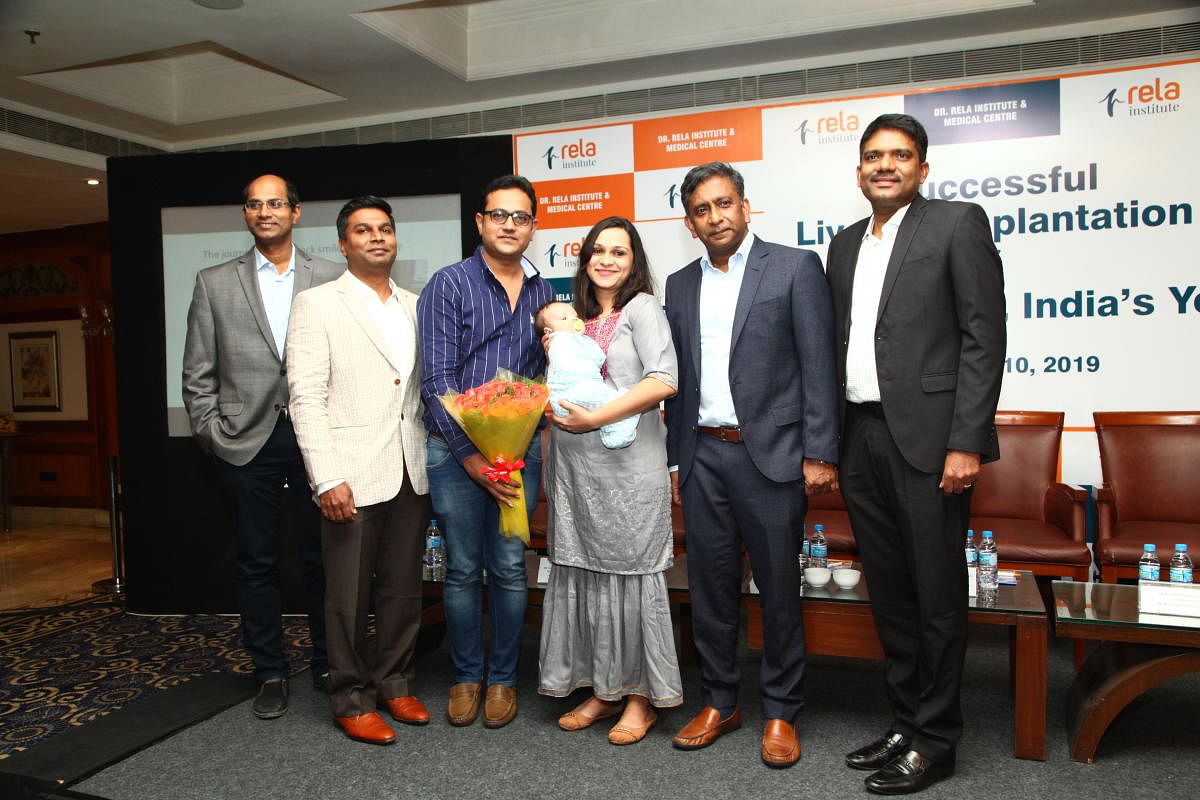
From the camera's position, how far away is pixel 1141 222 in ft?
13.5

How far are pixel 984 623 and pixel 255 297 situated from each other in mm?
2686

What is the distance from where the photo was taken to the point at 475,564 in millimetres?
2895

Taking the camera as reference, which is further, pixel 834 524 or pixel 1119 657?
pixel 834 524

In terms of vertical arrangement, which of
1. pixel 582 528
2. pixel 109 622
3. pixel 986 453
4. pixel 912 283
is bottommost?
pixel 109 622

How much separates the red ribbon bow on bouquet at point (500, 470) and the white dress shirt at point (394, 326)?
1.41ft

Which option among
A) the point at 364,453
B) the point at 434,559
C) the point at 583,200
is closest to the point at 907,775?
the point at 364,453

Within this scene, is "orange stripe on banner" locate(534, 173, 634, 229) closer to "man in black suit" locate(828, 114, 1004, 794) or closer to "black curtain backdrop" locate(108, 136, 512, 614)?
"black curtain backdrop" locate(108, 136, 512, 614)

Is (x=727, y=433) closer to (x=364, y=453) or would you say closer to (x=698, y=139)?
(x=364, y=453)

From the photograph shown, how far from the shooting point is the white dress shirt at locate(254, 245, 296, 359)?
3.19 meters

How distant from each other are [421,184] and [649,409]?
249 centimetres

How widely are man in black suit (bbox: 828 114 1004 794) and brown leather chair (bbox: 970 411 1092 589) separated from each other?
4.13ft

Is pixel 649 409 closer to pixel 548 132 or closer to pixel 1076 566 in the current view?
pixel 1076 566

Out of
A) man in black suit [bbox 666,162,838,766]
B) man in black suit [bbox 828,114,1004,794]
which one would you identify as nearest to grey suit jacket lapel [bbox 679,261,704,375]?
man in black suit [bbox 666,162,838,766]

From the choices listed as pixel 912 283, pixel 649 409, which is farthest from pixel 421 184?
pixel 912 283
